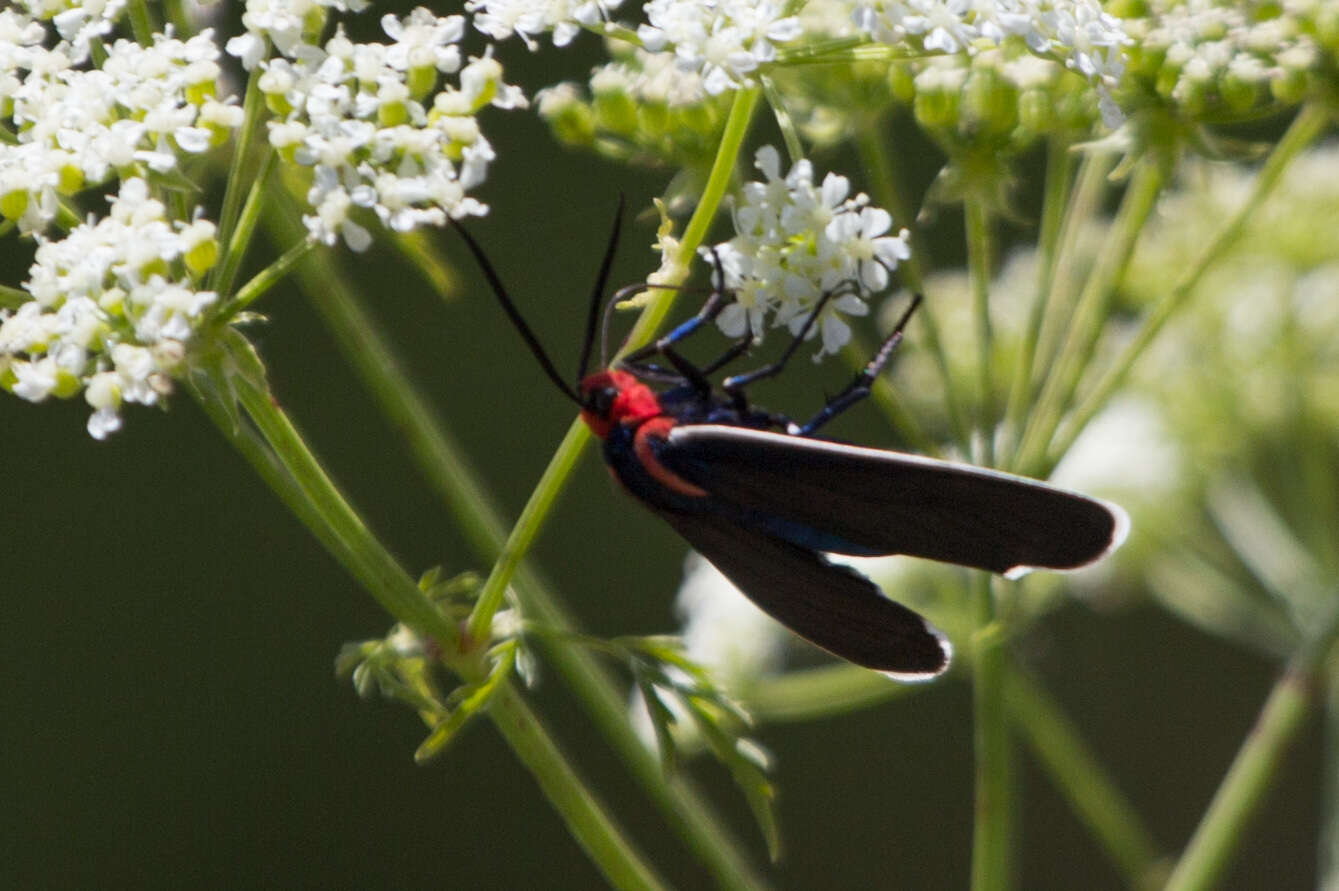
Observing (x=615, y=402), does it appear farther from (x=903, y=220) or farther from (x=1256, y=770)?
(x=1256, y=770)

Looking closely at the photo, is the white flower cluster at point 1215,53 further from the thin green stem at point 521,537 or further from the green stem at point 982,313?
the thin green stem at point 521,537

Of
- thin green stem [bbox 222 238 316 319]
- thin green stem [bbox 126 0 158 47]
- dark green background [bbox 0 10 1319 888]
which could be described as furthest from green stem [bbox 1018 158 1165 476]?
dark green background [bbox 0 10 1319 888]

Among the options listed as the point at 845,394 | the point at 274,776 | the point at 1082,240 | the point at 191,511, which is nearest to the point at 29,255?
the point at 191,511

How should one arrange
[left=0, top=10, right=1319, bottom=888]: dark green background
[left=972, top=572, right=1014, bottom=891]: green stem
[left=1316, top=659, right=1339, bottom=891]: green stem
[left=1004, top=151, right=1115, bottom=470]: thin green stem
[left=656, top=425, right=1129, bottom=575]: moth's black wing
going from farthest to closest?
[left=0, top=10, right=1319, bottom=888]: dark green background < [left=1316, top=659, right=1339, bottom=891]: green stem < [left=1004, top=151, right=1115, bottom=470]: thin green stem < [left=972, top=572, right=1014, bottom=891]: green stem < [left=656, top=425, right=1129, bottom=575]: moth's black wing

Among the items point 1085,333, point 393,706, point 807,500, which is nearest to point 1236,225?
point 1085,333

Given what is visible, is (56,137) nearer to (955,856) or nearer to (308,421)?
(308,421)

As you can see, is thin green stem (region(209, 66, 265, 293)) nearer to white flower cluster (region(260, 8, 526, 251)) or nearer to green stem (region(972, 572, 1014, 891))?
white flower cluster (region(260, 8, 526, 251))
